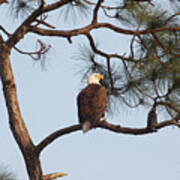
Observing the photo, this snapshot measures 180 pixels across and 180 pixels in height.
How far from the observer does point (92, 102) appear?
3.44m

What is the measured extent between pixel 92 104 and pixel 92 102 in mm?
18

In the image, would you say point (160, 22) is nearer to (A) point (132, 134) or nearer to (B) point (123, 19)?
(B) point (123, 19)

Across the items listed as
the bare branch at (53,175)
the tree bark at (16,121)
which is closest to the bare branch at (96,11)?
the tree bark at (16,121)

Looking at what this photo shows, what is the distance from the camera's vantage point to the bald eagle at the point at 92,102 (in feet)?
10.9

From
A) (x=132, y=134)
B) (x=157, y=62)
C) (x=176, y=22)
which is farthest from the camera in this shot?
(x=176, y=22)

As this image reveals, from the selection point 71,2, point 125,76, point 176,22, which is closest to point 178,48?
point 176,22

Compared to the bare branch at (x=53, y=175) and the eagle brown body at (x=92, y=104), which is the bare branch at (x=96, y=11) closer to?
the eagle brown body at (x=92, y=104)

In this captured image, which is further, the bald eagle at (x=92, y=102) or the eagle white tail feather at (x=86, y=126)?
the bald eagle at (x=92, y=102)

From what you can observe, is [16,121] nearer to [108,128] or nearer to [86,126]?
[86,126]

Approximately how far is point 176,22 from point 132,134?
95 cm

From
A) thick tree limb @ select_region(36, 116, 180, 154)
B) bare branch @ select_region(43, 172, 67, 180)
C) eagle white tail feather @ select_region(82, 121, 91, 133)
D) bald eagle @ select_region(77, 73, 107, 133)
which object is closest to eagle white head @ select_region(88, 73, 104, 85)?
bald eagle @ select_region(77, 73, 107, 133)

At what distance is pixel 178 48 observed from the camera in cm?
332

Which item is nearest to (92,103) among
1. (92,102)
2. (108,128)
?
(92,102)

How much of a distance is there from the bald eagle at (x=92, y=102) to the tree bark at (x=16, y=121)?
397mm
